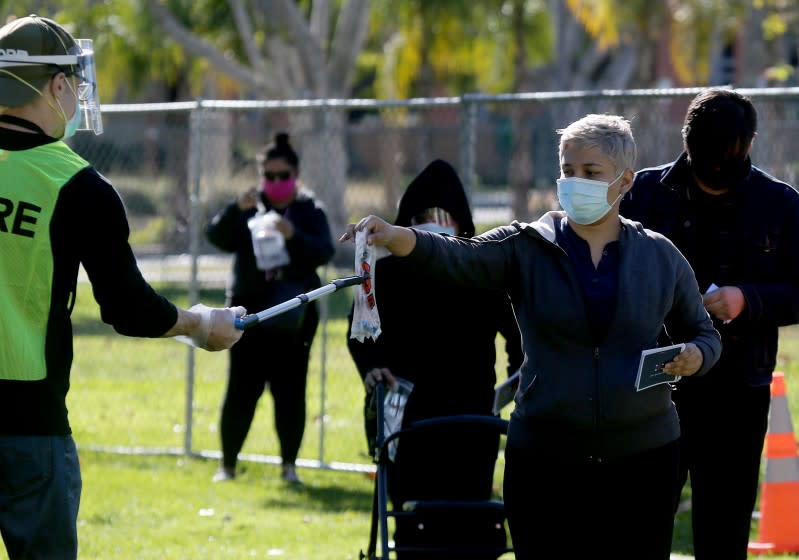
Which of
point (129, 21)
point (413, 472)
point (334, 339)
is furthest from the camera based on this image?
point (129, 21)

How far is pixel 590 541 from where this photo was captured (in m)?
4.16

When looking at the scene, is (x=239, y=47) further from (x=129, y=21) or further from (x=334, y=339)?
(x=334, y=339)

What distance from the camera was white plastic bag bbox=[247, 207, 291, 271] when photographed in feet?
27.1

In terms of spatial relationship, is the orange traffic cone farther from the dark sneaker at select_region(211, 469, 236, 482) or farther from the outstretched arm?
the outstretched arm

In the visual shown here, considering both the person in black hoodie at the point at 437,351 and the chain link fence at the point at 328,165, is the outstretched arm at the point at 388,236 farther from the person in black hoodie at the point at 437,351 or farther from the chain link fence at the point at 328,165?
the chain link fence at the point at 328,165

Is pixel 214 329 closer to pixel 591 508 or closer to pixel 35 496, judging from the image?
pixel 35 496

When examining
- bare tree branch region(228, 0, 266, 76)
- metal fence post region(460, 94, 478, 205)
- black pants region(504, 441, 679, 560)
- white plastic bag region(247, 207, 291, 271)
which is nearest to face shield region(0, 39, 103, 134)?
black pants region(504, 441, 679, 560)

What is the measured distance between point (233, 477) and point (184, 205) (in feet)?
29.6

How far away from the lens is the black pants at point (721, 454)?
5.09 meters

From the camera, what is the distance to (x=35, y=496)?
389cm

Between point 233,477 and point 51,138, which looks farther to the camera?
point 233,477

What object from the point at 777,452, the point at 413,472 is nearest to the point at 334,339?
the point at 777,452

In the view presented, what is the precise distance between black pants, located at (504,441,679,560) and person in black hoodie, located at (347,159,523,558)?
126cm

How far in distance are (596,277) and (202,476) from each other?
5320 millimetres
